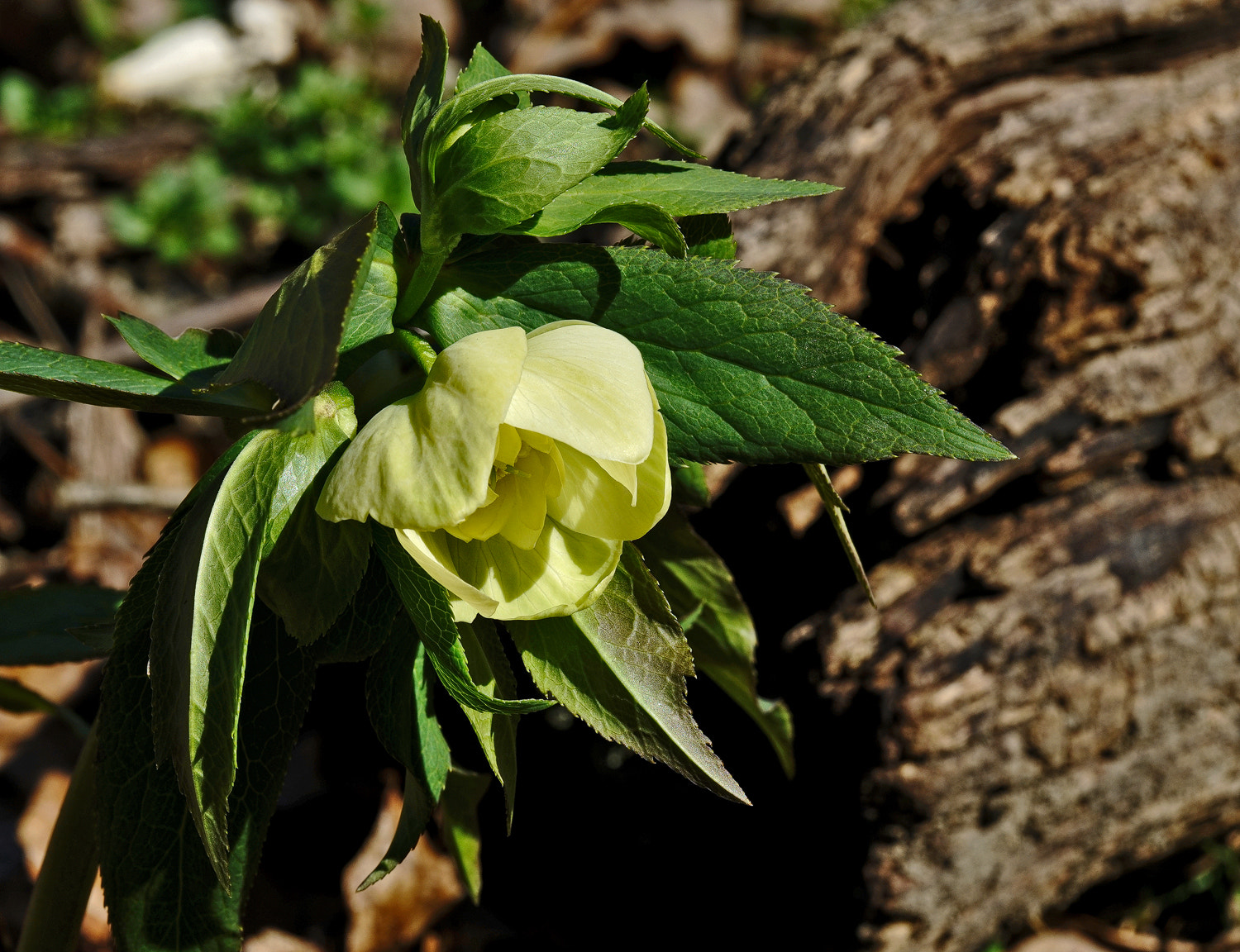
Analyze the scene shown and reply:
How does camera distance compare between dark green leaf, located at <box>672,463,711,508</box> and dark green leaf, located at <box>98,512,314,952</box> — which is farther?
dark green leaf, located at <box>672,463,711,508</box>

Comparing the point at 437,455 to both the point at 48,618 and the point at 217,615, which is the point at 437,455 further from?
the point at 48,618

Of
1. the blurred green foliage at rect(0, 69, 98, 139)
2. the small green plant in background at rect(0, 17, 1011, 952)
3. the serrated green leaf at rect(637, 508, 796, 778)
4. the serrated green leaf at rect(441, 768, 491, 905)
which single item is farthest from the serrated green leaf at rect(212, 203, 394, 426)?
the blurred green foliage at rect(0, 69, 98, 139)

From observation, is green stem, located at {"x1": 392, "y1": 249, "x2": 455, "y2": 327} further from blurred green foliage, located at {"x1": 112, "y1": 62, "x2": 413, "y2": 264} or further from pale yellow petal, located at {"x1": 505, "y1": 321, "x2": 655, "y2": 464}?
blurred green foliage, located at {"x1": 112, "y1": 62, "x2": 413, "y2": 264}

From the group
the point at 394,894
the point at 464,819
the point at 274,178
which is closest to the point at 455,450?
the point at 464,819

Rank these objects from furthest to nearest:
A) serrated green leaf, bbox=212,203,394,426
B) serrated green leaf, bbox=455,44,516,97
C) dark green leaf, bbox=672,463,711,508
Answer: dark green leaf, bbox=672,463,711,508, serrated green leaf, bbox=455,44,516,97, serrated green leaf, bbox=212,203,394,426

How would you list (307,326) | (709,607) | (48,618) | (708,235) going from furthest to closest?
(48,618), (709,607), (708,235), (307,326)

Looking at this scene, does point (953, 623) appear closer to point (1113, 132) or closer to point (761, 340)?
point (761, 340)
